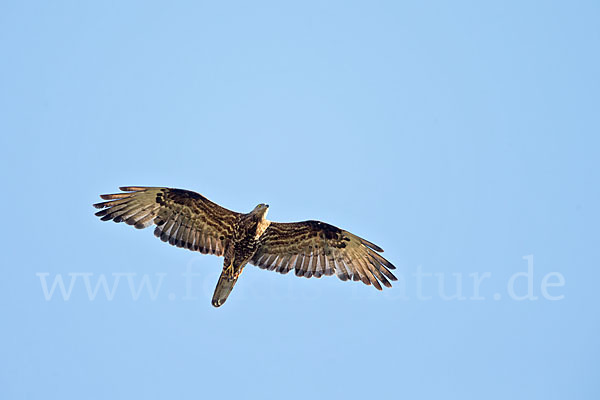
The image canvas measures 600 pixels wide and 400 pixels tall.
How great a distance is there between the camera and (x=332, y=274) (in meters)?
17.6

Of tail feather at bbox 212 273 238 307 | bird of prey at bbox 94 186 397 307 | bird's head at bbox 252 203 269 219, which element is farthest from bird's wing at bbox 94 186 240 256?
tail feather at bbox 212 273 238 307

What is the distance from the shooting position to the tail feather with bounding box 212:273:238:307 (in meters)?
16.6

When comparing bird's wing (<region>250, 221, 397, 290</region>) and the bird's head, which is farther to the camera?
bird's wing (<region>250, 221, 397, 290</region>)

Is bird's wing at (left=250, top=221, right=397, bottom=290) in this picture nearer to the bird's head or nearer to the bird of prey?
the bird of prey

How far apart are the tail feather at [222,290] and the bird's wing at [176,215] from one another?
2.56ft

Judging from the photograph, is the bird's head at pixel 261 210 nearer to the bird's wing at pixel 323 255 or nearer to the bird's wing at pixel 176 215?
the bird's wing at pixel 176 215

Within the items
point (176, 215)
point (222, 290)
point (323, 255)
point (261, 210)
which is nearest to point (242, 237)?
point (261, 210)

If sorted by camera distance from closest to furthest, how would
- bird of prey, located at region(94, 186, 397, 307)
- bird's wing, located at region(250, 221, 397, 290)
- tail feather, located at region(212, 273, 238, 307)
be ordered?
tail feather, located at region(212, 273, 238, 307) < bird of prey, located at region(94, 186, 397, 307) < bird's wing, located at region(250, 221, 397, 290)

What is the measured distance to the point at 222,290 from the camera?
16.6 metres

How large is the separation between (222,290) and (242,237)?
124 cm

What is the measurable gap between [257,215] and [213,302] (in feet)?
6.93

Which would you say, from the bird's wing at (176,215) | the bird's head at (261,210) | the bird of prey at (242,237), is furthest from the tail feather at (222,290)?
the bird's head at (261,210)

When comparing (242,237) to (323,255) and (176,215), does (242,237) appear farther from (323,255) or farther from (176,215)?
(323,255)

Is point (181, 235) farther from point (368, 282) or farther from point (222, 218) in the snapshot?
point (368, 282)
